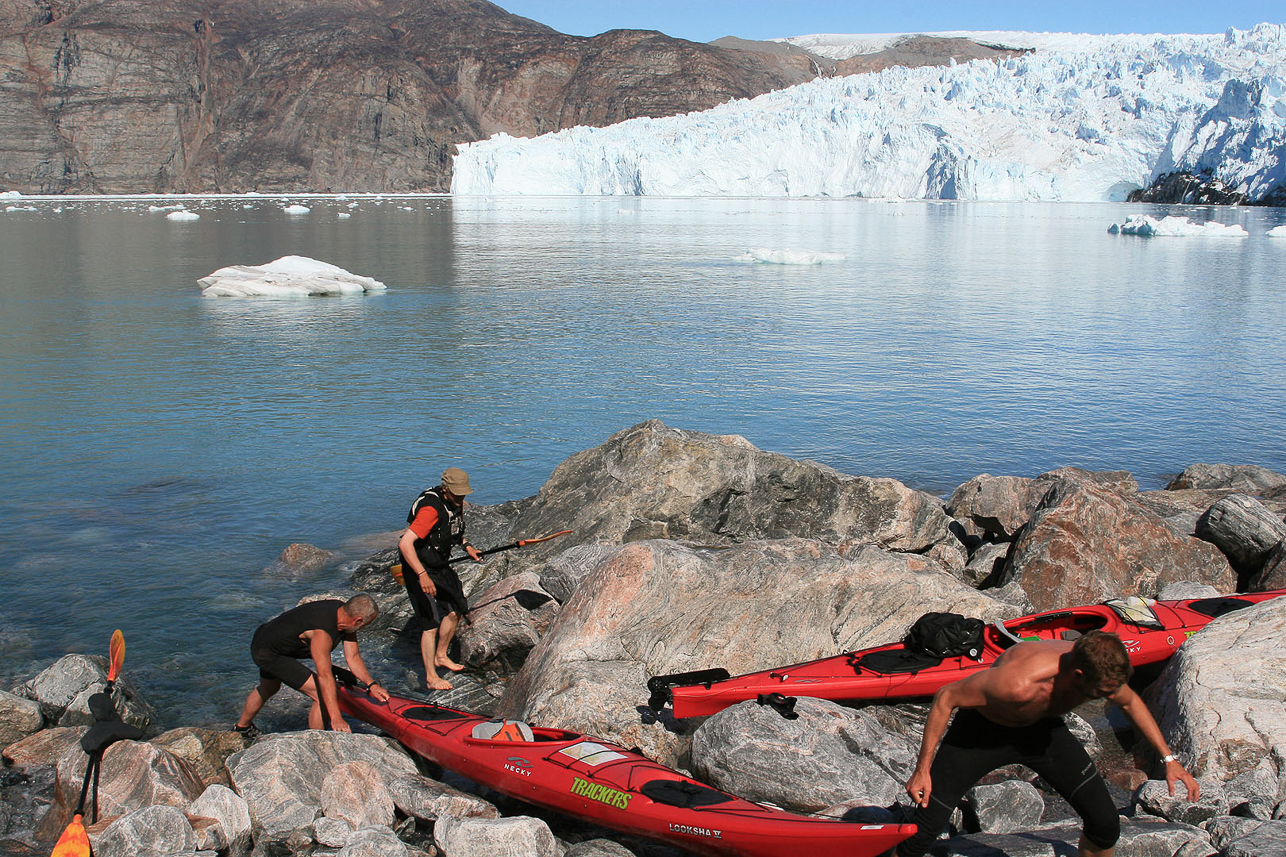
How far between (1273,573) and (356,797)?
7.71m

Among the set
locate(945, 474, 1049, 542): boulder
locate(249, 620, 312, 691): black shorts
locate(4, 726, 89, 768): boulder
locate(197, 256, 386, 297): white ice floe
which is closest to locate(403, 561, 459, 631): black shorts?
locate(249, 620, 312, 691): black shorts

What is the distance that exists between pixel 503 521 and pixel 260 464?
15.7 ft

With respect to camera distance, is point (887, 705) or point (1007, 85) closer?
point (887, 705)

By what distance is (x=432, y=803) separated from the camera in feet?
17.7

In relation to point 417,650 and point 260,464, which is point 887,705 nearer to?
point 417,650

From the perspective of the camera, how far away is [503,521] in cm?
1051

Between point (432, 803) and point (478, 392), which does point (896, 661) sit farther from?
point (478, 392)

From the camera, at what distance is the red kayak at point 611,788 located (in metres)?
4.75

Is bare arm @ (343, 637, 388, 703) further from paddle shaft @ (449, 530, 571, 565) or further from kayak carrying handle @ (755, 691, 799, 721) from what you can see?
kayak carrying handle @ (755, 691, 799, 721)

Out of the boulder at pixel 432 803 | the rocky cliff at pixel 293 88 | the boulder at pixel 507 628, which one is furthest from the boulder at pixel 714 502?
the rocky cliff at pixel 293 88

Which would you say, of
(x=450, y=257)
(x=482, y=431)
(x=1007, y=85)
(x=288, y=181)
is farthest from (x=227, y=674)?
(x=288, y=181)

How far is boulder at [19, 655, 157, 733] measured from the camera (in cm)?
670

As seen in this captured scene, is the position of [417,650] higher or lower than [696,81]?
lower

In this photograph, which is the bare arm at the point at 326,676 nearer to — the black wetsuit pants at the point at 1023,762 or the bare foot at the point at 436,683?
the bare foot at the point at 436,683
